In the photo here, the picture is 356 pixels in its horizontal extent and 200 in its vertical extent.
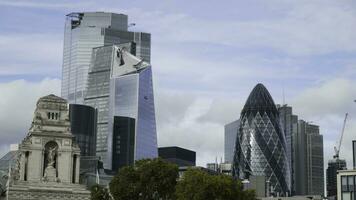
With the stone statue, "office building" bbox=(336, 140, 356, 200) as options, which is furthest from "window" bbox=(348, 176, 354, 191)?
the stone statue

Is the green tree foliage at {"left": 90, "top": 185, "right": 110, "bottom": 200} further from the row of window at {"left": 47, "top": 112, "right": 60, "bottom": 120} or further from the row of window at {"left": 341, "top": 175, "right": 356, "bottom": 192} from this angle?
the row of window at {"left": 341, "top": 175, "right": 356, "bottom": 192}

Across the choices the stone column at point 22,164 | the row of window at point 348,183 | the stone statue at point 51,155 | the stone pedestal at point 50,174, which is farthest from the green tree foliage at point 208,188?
the stone column at point 22,164

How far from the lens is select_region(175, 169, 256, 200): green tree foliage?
135000mm

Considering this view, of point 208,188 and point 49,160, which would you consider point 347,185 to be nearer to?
point 208,188

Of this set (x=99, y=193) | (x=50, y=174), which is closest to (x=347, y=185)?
(x=99, y=193)

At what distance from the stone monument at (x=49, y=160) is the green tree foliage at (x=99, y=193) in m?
4.65

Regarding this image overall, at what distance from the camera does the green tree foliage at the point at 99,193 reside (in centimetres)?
15288

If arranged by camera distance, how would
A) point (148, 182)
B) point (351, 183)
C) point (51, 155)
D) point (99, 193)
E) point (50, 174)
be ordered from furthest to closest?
point (51, 155)
point (50, 174)
point (99, 193)
point (351, 183)
point (148, 182)

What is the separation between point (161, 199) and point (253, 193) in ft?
66.5

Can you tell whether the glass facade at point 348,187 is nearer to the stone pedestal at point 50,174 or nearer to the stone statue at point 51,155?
the stone pedestal at point 50,174

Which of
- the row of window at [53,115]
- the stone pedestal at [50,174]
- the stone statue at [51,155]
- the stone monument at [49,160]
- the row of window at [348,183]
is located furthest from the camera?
the row of window at [53,115]

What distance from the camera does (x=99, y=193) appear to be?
504ft

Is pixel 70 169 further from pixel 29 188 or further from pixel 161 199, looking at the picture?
pixel 161 199

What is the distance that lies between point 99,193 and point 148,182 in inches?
417
